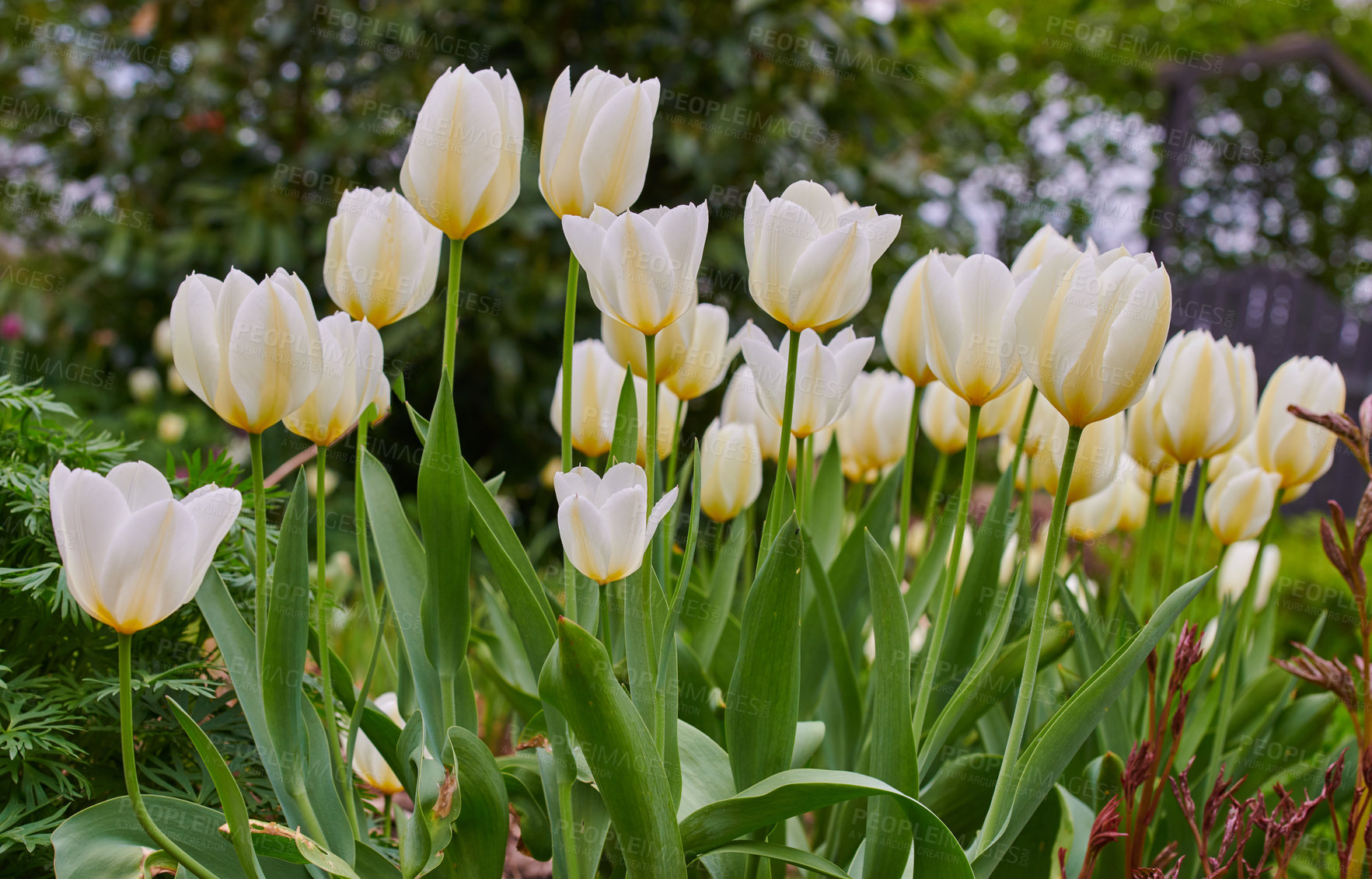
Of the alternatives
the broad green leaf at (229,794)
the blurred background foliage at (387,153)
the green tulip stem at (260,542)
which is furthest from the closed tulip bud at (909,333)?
the blurred background foliage at (387,153)

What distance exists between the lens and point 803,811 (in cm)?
80

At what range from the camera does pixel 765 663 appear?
0.84 meters

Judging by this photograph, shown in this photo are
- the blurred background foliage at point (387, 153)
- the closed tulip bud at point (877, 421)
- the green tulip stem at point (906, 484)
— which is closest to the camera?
the green tulip stem at point (906, 484)

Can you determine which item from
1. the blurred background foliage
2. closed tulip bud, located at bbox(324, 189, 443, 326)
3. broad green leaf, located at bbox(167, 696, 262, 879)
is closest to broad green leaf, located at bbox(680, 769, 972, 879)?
broad green leaf, located at bbox(167, 696, 262, 879)

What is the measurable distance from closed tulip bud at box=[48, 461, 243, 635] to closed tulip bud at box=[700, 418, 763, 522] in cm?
65

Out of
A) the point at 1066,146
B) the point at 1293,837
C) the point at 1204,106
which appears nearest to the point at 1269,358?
the point at 1066,146

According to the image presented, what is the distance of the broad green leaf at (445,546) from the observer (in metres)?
0.86

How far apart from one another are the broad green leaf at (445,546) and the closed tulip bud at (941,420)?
0.73 metres

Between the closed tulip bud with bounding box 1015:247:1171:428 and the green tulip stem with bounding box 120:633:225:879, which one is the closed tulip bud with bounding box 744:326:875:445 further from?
the green tulip stem with bounding box 120:633:225:879

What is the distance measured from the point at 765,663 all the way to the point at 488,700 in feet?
4.16

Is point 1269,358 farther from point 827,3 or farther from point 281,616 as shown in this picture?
point 281,616

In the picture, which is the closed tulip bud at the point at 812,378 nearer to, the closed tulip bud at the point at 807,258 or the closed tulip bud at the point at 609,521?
the closed tulip bud at the point at 807,258

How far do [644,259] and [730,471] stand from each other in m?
0.48

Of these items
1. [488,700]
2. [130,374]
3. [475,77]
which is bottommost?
[130,374]
